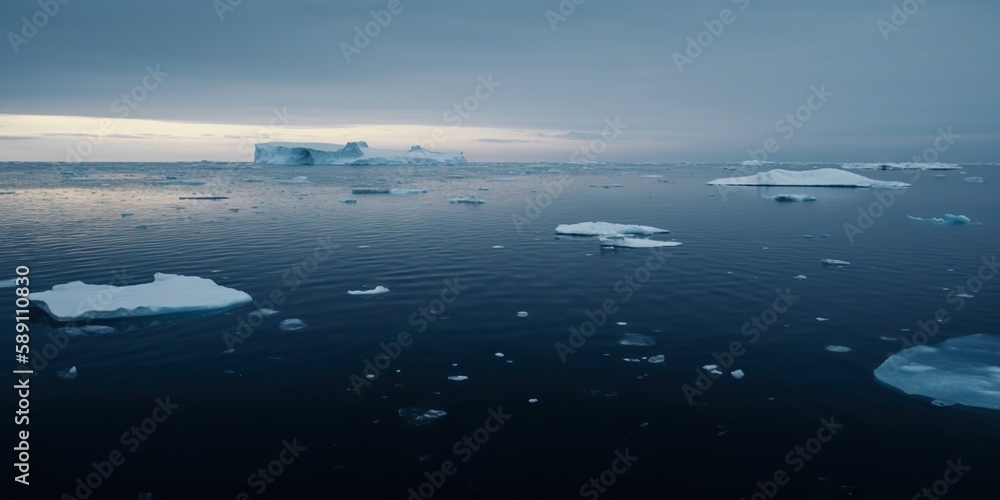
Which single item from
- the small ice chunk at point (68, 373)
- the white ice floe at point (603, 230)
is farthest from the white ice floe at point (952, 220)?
the small ice chunk at point (68, 373)

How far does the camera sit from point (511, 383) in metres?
10.0

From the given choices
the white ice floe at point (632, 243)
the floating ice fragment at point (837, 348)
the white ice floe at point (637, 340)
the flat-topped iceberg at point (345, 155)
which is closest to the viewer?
the floating ice fragment at point (837, 348)

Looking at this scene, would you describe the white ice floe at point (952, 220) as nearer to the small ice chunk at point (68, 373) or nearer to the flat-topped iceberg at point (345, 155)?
the small ice chunk at point (68, 373)

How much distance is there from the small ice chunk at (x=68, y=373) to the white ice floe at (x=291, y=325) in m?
3.75

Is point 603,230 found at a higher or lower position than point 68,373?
higher

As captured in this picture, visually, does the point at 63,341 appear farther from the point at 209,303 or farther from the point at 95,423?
the point at 95,423

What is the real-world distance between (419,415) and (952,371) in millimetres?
9416

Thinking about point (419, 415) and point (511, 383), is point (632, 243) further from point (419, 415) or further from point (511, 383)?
point (419, 415)

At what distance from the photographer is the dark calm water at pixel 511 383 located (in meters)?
7.38

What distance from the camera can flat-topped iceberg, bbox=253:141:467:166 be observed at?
447ft

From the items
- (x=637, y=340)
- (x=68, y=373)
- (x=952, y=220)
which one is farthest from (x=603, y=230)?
(x=952, y=220)

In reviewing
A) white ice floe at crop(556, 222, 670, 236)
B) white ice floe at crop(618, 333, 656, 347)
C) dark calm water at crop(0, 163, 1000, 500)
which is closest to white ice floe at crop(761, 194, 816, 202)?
white ice floe at crop(556, 222, 670, 236)

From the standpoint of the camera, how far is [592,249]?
75.4ft

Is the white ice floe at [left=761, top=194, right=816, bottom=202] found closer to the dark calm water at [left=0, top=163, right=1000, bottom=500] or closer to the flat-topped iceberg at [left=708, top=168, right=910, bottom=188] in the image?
the flat-topped iceberg at [left=708, top=168, right=910, bottom=188]
